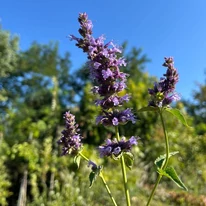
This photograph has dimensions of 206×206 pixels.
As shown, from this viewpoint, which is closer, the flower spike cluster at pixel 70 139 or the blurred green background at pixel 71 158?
the flower spike cluster at pixel 70 139

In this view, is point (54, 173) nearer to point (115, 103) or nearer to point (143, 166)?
point (143, 166)

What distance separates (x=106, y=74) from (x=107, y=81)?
0.15ft

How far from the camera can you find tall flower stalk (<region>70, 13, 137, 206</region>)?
1.06m

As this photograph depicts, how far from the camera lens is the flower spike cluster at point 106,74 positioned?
106 cm

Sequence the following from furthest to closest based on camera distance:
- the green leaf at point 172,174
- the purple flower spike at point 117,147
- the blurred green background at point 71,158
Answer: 1. the blurred green background at point 71,158
2. the purple flower spike at point 117,147
3. the green leaf at point 172,174

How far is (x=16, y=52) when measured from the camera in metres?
9.66

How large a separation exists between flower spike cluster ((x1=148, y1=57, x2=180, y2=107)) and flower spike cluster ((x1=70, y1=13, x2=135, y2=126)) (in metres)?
0.10

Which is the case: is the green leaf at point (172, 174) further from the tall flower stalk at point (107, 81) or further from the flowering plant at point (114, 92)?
the tall flower stalk at point (107, 81)

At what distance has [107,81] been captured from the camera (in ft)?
3.55

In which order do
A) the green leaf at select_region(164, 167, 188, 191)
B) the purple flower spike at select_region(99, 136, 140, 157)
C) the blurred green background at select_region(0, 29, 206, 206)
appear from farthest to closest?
the blurred green background at select_region(0, 29, 206, 206) → the purple flower spike at select_region(99, 136, 140, 157) → the green leaf at select_region(164, 167, 188, 191)

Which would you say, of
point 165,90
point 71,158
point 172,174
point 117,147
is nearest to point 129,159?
point 117,147

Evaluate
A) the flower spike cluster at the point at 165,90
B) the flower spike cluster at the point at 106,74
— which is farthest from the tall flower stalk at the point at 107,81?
the flower spike cluster at the point at 165,90

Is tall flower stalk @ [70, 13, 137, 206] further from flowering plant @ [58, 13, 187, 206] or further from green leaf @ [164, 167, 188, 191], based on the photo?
green leaf @ [164, 167, 188, 191]

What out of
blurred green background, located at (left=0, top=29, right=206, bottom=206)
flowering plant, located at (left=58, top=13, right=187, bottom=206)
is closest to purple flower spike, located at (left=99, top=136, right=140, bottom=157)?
flowering plant, located at (left=58, top=13, right=187, bottom=206)
